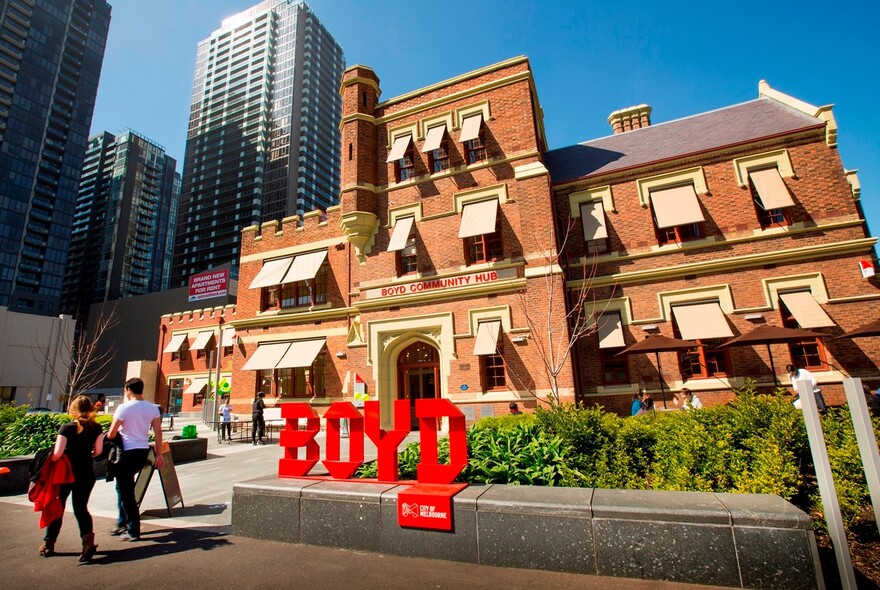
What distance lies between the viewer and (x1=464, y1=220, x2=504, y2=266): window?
16.8 meters

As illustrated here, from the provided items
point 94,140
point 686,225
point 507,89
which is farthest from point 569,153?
point 94,140

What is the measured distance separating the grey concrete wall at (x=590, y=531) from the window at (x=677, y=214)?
1325cm

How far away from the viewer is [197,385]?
108 ft

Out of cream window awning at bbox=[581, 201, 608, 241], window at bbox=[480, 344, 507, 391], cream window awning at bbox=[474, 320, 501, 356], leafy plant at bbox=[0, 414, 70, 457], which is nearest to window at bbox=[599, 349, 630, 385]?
window at bbox=[480, 344, 507, 391]

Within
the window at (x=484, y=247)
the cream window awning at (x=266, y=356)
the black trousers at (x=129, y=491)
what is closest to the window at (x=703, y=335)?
the window at (x=484, y=247)

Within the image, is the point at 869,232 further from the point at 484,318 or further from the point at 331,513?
the point at 331,513

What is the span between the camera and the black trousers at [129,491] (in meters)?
5.50

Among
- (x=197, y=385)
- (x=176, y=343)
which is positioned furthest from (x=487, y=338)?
(x=176, y=343)

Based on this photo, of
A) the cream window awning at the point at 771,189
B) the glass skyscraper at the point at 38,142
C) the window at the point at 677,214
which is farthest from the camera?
the glass skyscraper at the point at 38,142

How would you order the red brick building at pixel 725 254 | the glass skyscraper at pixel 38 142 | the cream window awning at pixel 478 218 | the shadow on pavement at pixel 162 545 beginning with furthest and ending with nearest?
1. the glass skyscraper at pixel 38 142
2. the cream window awning at pixel 478 218
3. the red brick building at pixel 725 254
4. the shadow on pavement at pixel 162 545

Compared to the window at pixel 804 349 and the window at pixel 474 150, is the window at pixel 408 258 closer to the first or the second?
the window at pixel 474 150

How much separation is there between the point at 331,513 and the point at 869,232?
18788 millimetres

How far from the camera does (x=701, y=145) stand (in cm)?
1641

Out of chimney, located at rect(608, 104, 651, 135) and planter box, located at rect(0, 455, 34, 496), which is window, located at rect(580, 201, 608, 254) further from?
planter box, located at rect(0, 455, 34, 496)
